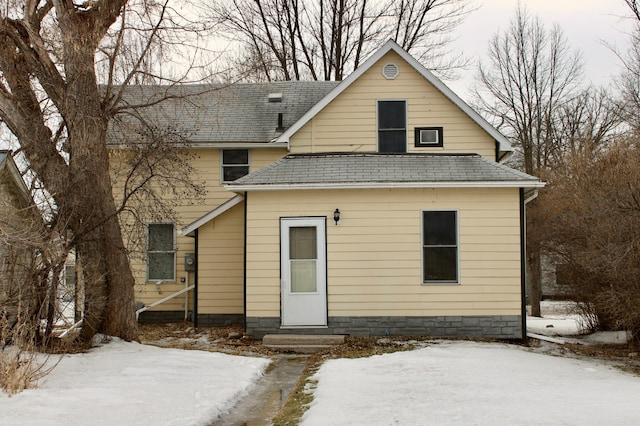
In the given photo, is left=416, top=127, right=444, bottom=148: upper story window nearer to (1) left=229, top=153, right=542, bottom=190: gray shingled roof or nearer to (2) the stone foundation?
(1) left=229, top=153, right=542, bottom=190: gray shingled roof

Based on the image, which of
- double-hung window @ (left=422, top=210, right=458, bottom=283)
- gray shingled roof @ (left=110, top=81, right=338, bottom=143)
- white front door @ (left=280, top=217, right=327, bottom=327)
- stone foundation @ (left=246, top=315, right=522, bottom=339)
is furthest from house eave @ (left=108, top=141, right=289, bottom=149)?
stone foundation @ (left=246, top=315, right=522, bottom=339)

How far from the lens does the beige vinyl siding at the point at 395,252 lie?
1396 centimetres

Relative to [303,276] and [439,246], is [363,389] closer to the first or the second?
[303,276]

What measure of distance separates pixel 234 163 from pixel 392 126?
4799 millimetres

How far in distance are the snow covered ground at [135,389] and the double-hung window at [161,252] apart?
575cm

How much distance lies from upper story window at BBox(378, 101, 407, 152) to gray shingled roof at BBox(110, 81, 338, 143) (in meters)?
3.28

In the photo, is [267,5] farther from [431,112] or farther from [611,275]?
[611,275]

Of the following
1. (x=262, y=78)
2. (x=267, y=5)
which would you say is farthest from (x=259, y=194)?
(x=267, y=5)

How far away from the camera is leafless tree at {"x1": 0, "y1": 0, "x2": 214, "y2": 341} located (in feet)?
38.2

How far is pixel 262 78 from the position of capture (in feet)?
94.9

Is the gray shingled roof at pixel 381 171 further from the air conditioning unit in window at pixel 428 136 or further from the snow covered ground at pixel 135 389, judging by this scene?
the snow covered ground at pixel 135 389

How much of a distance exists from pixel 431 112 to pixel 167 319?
29.1ft

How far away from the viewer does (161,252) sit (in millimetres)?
17844

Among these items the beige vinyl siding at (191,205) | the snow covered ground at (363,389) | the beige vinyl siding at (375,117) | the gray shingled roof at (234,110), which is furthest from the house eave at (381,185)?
the beige vinyl siding at (191,205)
